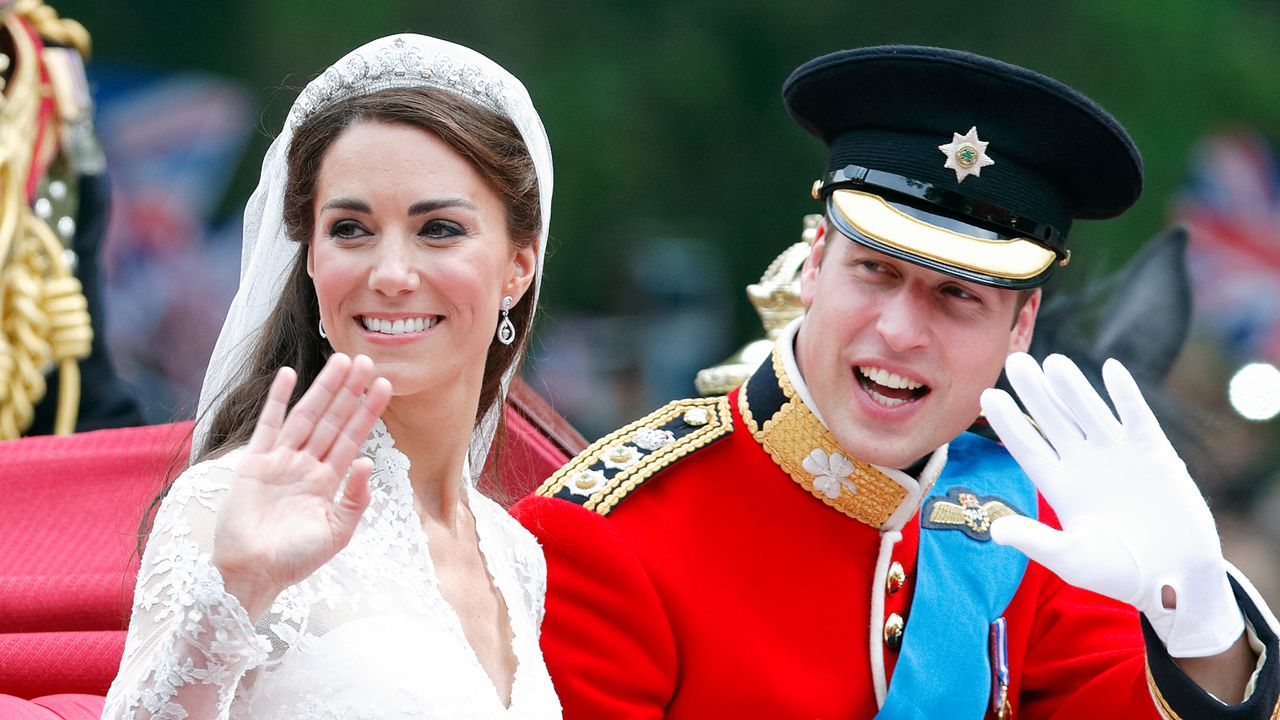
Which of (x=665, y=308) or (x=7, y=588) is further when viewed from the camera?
(x=665, y=308)

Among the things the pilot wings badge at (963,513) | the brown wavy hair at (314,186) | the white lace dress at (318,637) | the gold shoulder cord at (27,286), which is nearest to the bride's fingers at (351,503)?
the white lace dress at (318,637)

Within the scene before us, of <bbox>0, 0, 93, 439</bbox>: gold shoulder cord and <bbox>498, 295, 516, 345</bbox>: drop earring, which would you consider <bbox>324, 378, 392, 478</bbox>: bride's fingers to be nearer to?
<bbox>498, 295, 516, 345</bbox>: drop earring

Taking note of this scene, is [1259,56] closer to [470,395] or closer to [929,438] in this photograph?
[929,438]

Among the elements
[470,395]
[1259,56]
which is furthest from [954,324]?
[1259,56]

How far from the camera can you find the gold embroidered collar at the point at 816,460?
2.62 metres

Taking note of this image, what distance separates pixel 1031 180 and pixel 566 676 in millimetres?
958

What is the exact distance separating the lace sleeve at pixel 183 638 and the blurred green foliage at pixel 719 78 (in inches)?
174

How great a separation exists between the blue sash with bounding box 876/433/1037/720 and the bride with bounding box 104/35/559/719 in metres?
0.54

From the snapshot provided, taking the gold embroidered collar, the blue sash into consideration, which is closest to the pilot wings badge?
the blue sash

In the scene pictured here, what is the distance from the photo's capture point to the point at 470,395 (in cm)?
234

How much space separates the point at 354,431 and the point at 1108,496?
102 centimetres

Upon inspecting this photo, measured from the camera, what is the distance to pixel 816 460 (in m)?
2.63

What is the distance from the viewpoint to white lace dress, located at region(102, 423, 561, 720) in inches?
69.2

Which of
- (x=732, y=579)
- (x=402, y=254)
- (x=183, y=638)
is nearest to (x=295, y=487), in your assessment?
(x=183, y=638)
